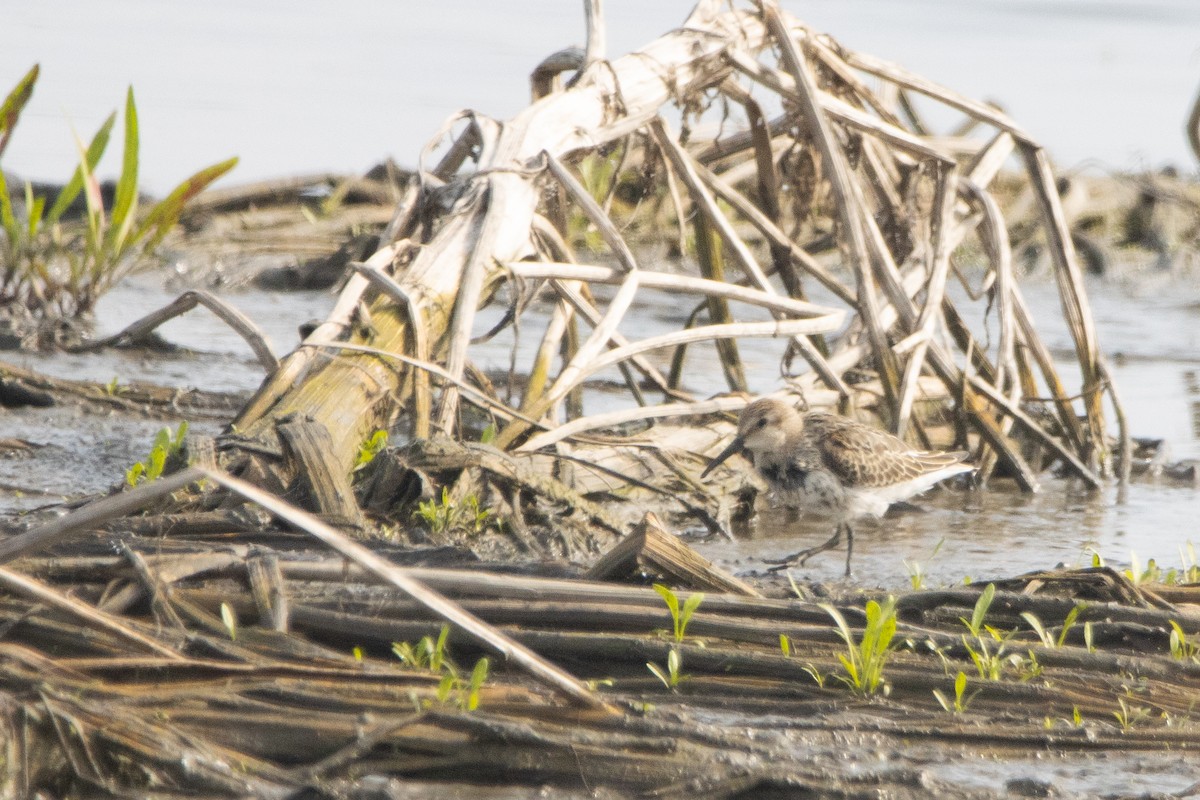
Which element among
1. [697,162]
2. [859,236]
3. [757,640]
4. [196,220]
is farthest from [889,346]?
[196,220]

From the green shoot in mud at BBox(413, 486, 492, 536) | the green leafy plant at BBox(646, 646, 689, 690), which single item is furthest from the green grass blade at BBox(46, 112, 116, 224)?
the green leafy plant at BBox(646, 646, 689, 690)

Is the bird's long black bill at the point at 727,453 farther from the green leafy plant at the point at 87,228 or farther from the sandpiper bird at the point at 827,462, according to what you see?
the green leafy plant at the point at 87,228

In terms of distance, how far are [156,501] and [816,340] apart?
5.04 metres

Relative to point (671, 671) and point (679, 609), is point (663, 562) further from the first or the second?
point (671, 671)

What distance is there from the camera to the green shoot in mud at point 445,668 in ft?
11.3

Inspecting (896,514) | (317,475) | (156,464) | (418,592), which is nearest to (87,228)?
(156,464)

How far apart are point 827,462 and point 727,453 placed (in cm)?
45

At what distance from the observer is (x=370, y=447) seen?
5.49m

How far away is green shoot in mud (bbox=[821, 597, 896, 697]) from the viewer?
3779 millimetres

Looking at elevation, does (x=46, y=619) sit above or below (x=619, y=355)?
below

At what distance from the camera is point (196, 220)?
12.2 meters

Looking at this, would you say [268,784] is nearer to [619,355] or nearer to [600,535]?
[600,535]

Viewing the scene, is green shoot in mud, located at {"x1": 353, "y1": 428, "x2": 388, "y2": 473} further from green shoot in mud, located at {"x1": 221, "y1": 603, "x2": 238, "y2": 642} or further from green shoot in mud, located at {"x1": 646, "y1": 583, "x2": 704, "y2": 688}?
green shoot in mud, located at {"x1": 646, "y1": 583, "x2": 704, "y2": 688}

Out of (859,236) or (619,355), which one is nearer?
(619,355)
